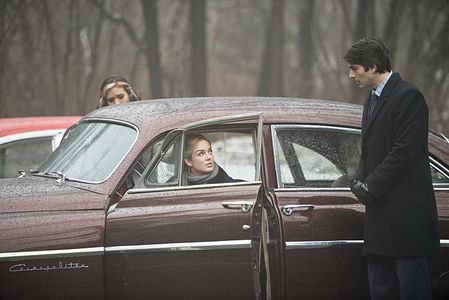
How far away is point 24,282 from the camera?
538 centimetres

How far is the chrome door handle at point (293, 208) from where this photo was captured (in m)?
5.73

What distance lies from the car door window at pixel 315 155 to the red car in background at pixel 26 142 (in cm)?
292

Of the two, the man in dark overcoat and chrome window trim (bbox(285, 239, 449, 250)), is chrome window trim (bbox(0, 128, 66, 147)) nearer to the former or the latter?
chrome window trim (bbox(285, 239, 449, 250))

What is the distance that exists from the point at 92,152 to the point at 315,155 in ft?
4.92

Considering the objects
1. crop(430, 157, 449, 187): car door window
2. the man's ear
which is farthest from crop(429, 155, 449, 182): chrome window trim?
the man's ear

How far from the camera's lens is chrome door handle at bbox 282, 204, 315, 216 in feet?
18.8

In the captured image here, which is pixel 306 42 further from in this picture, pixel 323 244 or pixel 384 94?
pixel 384 94

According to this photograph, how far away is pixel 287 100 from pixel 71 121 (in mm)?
2859

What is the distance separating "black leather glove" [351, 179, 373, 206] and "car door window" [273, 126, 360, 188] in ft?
1.79

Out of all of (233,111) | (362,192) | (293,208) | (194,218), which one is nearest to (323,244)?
(293,208)

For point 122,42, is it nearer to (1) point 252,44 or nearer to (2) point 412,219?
(2) point 412,219

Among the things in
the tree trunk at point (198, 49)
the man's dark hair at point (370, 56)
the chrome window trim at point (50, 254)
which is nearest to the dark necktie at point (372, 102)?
the man's dark hair at point (370, 56)

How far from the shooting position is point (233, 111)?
6.09 metres

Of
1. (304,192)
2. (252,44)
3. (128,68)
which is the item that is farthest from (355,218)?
(252,44)
